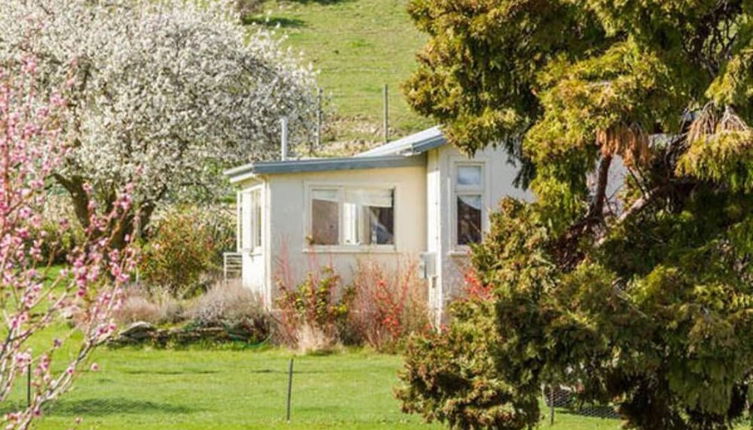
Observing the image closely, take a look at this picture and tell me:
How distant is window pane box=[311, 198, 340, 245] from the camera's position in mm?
26797

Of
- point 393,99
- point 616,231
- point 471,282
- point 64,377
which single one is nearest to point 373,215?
point 471,282

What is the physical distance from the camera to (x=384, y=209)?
27.2m

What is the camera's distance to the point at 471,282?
2334 centimetres

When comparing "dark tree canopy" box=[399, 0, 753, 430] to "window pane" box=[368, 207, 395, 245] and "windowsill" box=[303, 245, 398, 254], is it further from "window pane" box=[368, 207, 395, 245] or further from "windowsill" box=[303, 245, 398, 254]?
"window pane" box=[368, 207, 395, 245]

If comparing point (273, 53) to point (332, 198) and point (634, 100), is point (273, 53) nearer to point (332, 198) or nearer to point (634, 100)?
point (332, 198)

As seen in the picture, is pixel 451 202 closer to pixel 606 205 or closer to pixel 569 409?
pixel 569 409

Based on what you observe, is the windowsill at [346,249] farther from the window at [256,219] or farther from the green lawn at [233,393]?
the green lawn at [233,393]

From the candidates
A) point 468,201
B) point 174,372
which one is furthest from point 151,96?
point 174,372

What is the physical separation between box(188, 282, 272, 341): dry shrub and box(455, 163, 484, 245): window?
3859mm

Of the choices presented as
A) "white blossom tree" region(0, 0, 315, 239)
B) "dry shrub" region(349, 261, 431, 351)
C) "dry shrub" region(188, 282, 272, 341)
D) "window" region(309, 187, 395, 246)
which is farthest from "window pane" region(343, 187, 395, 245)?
"white blossom tree" region(0, 0, 315, 239)

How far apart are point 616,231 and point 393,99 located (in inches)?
1825

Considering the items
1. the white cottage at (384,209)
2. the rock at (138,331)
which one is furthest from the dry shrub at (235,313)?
the rock at (138,331)

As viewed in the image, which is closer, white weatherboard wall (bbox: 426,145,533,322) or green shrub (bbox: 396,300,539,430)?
green shrub (bbox: 396,300,539,430)

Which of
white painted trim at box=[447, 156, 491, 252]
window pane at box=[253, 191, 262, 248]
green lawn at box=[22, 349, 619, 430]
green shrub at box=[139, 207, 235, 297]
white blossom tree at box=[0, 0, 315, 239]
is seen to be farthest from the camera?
white blossom tree at box=[0, 0, 315, 239]
